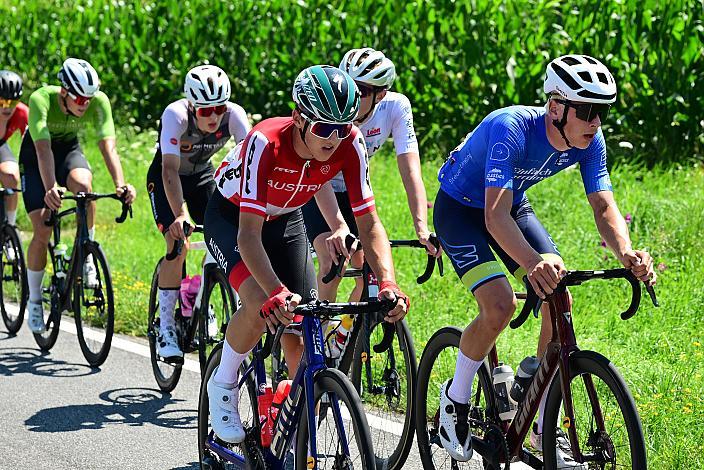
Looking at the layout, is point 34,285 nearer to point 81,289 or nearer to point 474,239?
point 81,289

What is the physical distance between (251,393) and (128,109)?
1306 cm

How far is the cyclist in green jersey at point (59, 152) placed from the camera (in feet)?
28.2

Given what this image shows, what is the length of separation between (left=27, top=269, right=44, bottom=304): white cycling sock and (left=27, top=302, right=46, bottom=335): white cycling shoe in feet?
0.28

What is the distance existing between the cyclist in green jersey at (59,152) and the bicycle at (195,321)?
0.93 m

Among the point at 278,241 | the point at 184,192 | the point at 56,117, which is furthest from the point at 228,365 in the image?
the point at 56,117

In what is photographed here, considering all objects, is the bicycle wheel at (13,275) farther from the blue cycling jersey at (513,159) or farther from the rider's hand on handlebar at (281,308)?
the rider's hand on handlebar at (281,308)

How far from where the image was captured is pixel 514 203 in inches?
234

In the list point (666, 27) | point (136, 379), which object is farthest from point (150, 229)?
point (666, 27)

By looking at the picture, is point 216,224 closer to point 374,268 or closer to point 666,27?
point 374,268

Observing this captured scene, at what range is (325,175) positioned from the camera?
5582 mm

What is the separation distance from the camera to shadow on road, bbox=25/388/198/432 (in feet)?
23.5

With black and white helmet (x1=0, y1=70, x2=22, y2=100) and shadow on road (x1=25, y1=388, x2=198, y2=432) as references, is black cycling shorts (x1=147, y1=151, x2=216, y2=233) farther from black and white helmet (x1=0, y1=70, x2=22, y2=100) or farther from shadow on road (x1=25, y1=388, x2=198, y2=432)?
black and white helmet (x1=0, y1=70, x2=22, y2=100)

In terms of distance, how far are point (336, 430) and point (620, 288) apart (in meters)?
5.11

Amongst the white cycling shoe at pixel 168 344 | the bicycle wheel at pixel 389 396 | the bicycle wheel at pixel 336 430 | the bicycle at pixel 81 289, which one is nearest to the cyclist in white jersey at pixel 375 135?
the bicycle wheel at pixel 389 396
